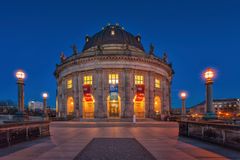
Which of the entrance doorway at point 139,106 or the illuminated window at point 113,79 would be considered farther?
the illuminated window at point 113,79

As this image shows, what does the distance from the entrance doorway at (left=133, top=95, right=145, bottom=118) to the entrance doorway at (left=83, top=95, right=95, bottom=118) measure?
31.5 ft

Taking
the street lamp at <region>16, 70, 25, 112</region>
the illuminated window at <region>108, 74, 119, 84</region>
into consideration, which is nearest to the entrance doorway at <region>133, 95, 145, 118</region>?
the illuminated window at <region>108, 74, 119, 84</region>

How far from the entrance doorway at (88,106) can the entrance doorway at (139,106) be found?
377 inches

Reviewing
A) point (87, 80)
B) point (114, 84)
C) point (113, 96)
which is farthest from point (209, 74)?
point (87, 80)

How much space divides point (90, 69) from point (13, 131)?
37468 millimetres

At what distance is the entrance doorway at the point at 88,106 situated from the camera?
48438 mm

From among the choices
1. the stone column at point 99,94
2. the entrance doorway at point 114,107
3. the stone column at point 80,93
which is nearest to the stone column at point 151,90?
the entrance doorway at point 114,107

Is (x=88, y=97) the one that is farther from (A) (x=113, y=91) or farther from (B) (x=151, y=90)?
(B) (x=151, y=90)

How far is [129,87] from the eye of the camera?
161ft

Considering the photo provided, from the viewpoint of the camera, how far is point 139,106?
165ft

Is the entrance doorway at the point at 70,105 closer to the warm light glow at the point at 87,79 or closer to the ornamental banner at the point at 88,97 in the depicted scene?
the warm light glow at the point at 87,79

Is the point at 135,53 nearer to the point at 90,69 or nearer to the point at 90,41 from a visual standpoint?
the point at 90,69

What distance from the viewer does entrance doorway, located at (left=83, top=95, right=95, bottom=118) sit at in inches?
1907

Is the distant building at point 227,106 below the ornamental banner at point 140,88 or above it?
below
